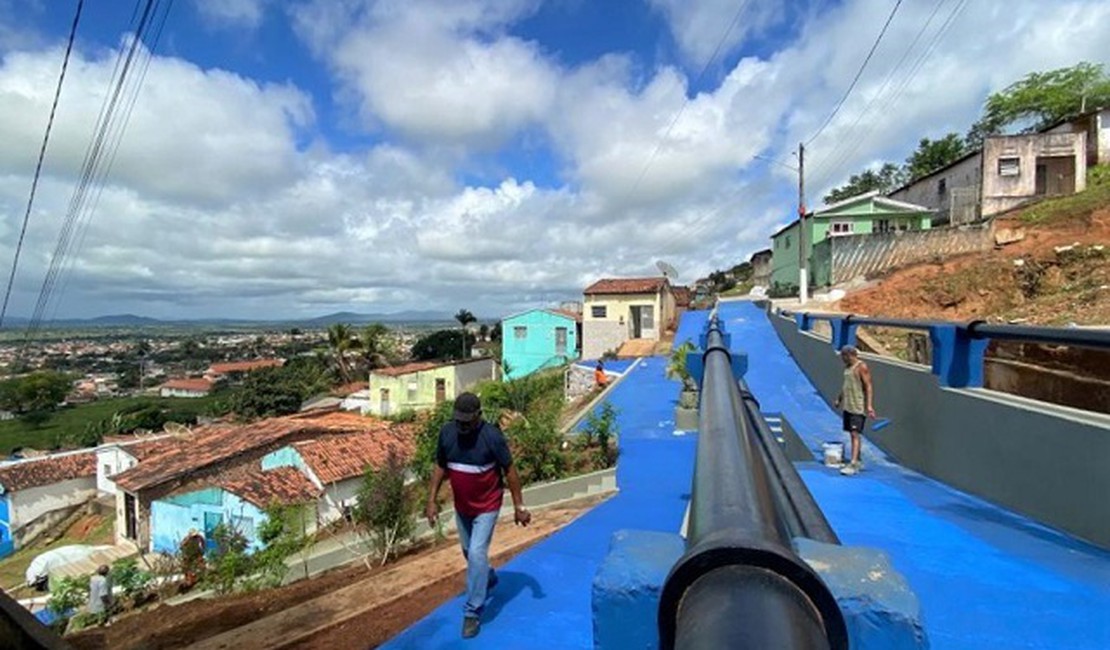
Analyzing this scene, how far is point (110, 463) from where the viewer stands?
26734 mm

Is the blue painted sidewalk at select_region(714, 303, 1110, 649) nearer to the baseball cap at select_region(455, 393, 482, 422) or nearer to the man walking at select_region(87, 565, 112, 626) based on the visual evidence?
the baseball cap at select_region(455, 393, 482, 422)

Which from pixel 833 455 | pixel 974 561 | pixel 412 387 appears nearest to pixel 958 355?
pixel 833 455

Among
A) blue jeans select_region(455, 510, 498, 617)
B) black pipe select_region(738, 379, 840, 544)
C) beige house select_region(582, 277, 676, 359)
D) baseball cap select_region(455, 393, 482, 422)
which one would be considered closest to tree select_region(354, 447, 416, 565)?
blue jeans select_region(455, 510, 498, 617)

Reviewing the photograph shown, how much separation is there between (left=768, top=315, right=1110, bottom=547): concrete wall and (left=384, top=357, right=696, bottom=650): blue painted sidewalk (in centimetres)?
250

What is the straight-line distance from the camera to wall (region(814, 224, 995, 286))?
2155cm

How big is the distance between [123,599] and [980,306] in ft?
69.8

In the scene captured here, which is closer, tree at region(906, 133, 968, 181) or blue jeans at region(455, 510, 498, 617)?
blue jeans at region(455, 510, 498, 617)

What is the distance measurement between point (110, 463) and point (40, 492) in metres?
2.74

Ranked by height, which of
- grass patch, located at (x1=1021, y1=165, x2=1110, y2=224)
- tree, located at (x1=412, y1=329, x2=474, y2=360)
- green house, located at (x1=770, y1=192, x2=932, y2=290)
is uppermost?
green house, located at (x1=770, y1=192, x2=932, y2=290)

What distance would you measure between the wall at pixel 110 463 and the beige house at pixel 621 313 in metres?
22.5

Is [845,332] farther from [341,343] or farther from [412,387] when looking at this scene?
[341,343]

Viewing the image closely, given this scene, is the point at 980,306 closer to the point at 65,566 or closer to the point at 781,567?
the point at 781,567

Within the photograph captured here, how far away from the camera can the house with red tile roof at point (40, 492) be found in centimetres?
2473

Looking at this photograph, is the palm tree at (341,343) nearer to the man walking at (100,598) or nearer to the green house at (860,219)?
the green house at (860,219)
